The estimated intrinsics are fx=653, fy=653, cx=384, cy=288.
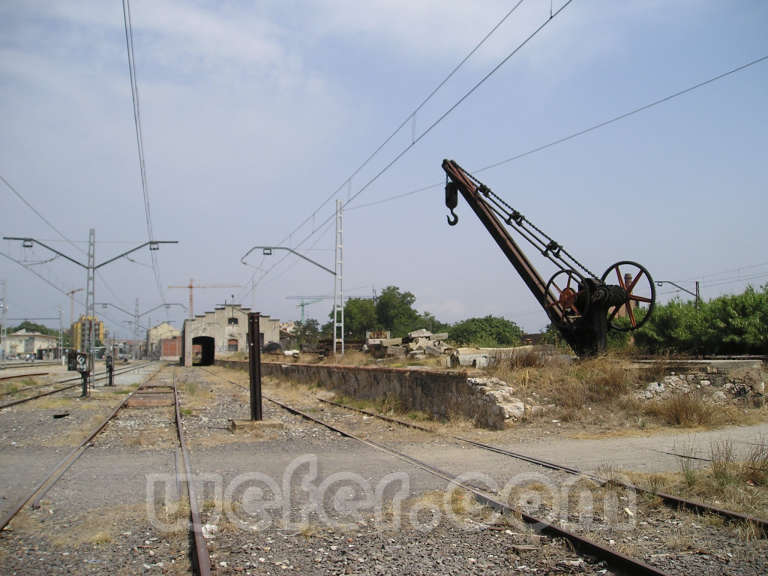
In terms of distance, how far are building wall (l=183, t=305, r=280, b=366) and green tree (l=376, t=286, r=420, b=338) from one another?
2504cm

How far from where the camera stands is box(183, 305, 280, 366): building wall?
7269cm

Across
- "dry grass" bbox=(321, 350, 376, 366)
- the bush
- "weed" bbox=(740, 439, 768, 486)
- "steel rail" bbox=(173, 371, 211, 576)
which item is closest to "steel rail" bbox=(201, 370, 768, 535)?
"weed" bbox=(740, 439, 768, 486)

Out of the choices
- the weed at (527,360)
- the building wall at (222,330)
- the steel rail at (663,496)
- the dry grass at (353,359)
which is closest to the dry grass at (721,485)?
the steel rail at (663,496)

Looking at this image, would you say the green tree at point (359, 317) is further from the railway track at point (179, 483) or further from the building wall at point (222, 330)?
the railway track at point (179, 483)

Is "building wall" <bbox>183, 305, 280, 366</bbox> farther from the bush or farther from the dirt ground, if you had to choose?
the dirt ground

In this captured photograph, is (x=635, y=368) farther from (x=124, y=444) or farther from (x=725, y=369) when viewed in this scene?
(x=124, y=444)

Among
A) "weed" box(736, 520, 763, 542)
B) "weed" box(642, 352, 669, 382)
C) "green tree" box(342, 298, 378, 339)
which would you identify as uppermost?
"green tree" box(342, 298, 378, 339)

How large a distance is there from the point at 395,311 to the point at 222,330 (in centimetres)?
3116

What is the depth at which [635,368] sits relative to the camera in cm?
1348

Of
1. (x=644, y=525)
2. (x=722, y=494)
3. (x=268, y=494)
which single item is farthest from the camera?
(x=268, y=494)

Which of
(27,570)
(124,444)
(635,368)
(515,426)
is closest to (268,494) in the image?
(27,570)

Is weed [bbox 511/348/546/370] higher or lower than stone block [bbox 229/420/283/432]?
higher

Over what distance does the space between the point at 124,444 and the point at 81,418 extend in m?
5.53

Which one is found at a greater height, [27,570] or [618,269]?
[618,269]
